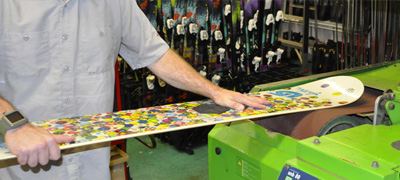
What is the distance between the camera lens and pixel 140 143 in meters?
5.05

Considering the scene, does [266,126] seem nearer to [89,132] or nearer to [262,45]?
[89,132]

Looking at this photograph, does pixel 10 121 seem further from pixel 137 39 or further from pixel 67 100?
pixel 137 39

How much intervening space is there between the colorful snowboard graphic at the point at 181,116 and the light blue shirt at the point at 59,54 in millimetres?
95

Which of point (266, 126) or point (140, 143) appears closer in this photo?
point (266, 126)

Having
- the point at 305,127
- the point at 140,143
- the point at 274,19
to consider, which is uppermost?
the point at 274,19

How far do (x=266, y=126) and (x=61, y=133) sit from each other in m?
1.03

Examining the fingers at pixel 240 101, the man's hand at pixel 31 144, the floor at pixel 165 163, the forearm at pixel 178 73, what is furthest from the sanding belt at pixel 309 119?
the floor at pixel 165 163


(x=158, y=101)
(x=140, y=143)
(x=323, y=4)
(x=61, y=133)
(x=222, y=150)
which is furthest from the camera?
(x=323, y=4)

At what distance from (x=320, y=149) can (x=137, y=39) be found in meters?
0.98

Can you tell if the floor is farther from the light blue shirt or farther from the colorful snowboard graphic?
the light blue shirt

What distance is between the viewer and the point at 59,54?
2.19 m

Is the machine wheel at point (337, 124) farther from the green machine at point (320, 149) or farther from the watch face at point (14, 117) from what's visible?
the watch face at point (14, 117)

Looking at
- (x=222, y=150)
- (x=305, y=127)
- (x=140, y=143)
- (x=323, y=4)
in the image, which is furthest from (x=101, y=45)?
(x=323, y=4)

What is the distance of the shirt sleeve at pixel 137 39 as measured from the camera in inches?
95.2
